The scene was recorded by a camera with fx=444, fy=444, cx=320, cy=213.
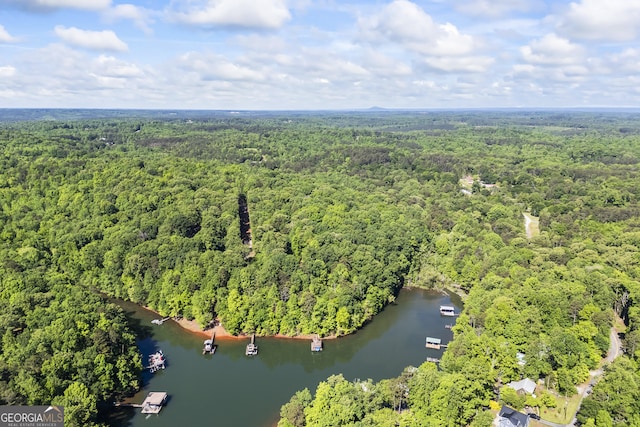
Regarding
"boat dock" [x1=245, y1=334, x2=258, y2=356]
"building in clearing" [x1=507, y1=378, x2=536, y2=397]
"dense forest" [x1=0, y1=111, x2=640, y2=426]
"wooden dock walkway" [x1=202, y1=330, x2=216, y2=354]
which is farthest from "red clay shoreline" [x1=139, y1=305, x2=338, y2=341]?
"building in clearing" [x1=507, y1=378, x2=536, y2=397]

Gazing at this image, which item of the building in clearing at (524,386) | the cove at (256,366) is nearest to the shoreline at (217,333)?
the cove at (256,366)

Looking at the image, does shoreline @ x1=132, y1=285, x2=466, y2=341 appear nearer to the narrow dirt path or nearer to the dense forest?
the dense forest

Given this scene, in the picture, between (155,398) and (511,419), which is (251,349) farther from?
(511,419)

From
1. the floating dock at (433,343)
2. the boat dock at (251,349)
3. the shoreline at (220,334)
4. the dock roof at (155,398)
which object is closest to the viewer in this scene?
the dock roof at (155,398)

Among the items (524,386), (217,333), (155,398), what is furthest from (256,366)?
(524,386)

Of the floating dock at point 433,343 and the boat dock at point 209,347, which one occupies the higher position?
the boat dock at point 209,347

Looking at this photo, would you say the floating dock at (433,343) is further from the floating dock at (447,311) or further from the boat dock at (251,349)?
the boat dock at (251,349)
